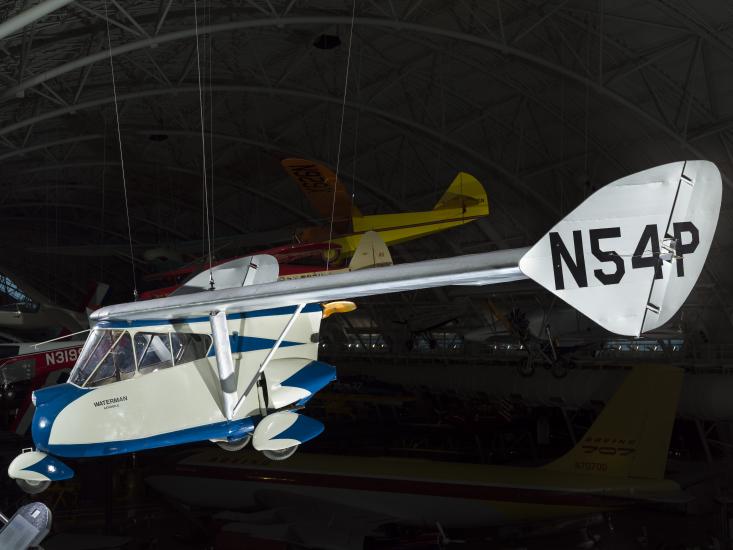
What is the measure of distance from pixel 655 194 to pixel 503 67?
1940 cm

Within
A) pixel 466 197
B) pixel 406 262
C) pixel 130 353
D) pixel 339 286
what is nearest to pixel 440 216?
pixel 466 197

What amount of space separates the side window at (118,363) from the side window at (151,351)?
9cm

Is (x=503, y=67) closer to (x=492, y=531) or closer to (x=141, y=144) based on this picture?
(x=492, y=531)

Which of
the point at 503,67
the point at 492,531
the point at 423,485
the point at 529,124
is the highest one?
the point at 503,67

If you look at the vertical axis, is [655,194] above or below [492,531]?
above

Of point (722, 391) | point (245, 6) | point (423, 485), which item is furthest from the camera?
point (722, 391)

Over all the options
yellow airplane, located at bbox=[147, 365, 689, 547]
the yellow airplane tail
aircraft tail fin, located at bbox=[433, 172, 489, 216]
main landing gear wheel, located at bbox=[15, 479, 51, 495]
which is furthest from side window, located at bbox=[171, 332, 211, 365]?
the yellow airplane tail

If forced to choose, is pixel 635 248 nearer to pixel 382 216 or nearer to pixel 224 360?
pixel 224 360

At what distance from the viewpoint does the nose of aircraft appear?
23.0ft

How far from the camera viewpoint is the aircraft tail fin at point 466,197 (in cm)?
1689

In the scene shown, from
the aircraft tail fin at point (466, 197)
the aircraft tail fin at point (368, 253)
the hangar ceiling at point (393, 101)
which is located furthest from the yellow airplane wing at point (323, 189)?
the aircraft tail fin at point (368, 253)

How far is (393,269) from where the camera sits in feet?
16.9

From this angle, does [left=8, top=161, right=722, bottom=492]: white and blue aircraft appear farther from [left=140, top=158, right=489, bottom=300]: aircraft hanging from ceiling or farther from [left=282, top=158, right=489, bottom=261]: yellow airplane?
[left=282, top=158, right=489, bottom=261]: yellow airplane

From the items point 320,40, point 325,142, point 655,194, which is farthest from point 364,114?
point 655,194
